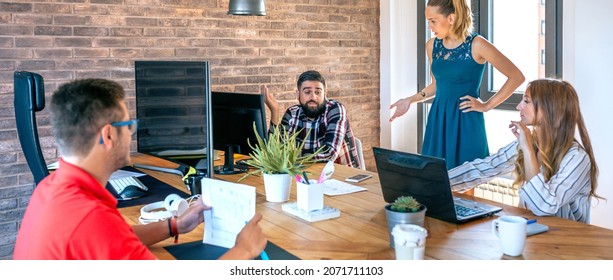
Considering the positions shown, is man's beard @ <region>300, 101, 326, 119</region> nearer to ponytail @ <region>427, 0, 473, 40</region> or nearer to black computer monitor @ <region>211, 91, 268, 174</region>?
black computer monitor @ <region>211, 91, 268, 174</region>

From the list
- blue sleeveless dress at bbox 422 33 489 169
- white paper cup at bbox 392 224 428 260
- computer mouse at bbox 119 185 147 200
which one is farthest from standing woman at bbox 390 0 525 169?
white paper cup at bbox 392 224 428 260

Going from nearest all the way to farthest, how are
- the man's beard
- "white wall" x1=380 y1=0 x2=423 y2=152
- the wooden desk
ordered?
the wooden desk
the man's beard
"white wall" x1=380 y1=0 x2=423 y2=152

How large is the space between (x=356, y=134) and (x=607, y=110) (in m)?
2.06

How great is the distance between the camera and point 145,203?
263 cm

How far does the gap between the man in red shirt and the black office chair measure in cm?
88

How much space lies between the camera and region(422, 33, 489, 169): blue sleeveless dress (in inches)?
145

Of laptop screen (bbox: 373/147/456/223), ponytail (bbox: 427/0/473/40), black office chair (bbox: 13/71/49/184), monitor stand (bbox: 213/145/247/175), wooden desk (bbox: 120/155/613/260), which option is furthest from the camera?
ponytail (bbox: 427/0/473/40)

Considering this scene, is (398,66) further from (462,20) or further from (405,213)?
(405,213)

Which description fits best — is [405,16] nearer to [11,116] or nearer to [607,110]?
[607,110]

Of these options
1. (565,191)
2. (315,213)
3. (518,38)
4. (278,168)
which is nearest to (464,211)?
(565,191)

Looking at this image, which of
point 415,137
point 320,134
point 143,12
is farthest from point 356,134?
point 143,12

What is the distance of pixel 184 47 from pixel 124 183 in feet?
5.53

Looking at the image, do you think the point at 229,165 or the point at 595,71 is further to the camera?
the point at 595,71

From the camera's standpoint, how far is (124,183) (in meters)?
2.96
